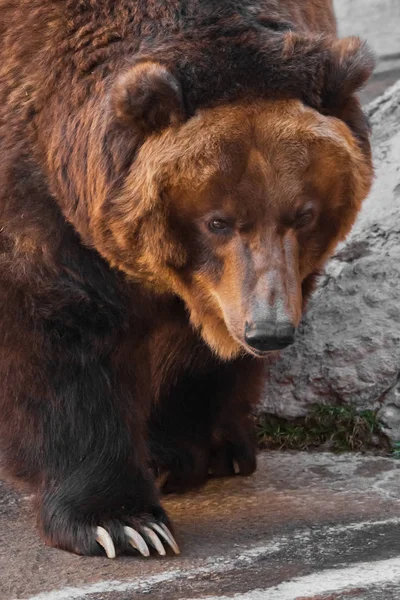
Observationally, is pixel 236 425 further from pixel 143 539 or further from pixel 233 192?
pixel 233 192

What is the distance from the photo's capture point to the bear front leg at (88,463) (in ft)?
16.5

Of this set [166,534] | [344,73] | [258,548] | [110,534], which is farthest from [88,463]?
[344,73]

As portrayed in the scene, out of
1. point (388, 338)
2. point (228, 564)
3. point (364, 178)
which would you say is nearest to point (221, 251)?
point (364, 178)

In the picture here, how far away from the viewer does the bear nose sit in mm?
4457

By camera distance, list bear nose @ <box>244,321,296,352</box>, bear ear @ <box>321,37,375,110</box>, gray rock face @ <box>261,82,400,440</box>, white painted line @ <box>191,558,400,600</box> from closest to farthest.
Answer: white painted line @ <box>191,558,400,600</box>
bear nose @ <box>244,321,296,352</box>
bear ear @ <box>321,37,375,110</box>
gray rock face @ <box>261,82,400,440</box>

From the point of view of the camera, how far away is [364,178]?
196 inches

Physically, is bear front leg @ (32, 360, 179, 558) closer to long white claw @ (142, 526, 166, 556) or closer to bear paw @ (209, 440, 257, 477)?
long white claw @ (142, 526, 166, 556)

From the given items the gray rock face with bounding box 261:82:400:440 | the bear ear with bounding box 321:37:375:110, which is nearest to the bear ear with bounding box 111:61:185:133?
the bear ear with bounding box 321:37:375:110

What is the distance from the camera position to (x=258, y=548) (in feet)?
16.2

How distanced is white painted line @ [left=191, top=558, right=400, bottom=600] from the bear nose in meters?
0.86

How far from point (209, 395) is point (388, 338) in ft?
3.56

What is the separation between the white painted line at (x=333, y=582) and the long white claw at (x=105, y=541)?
2.07 ft

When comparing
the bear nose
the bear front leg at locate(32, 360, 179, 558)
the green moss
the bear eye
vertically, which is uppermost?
the bear eye

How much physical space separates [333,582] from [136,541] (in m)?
0.85
